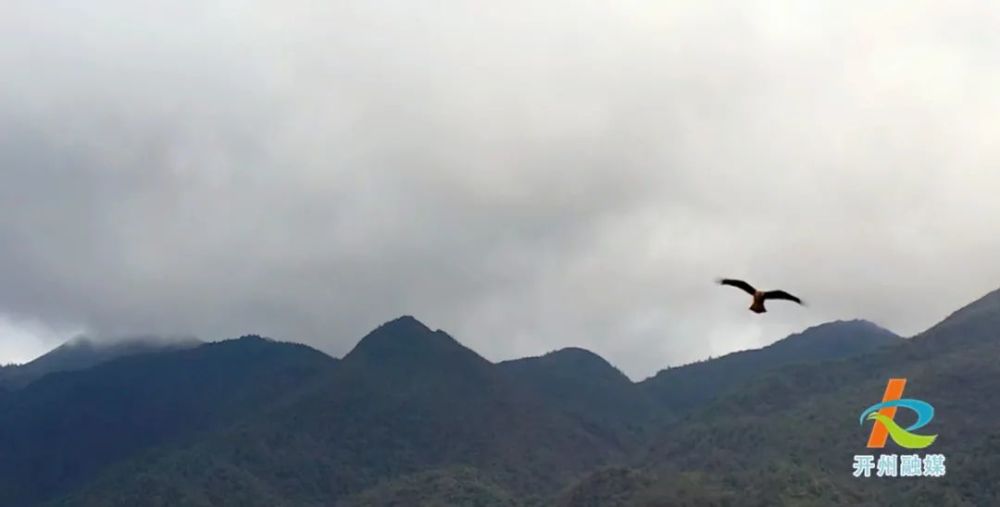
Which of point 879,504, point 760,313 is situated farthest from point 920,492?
point 760,313

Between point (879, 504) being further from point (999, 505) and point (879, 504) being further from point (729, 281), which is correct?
point (729, 281)

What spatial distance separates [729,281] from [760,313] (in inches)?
149

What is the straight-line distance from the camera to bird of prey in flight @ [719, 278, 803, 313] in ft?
146

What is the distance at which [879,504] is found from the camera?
197875 mm

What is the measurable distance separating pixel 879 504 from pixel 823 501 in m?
10.5

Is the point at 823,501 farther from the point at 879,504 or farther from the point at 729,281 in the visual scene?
the point at 729,281

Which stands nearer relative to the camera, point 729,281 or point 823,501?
point 729,281

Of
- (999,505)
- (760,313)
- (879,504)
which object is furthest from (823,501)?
(760,313)

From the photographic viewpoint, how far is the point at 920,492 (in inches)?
7815

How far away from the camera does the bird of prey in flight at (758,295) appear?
4454 cm

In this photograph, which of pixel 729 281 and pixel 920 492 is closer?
pixel 729 281

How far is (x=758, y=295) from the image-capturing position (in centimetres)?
4762

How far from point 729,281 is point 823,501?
169m

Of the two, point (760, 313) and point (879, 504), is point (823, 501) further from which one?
point (760, 313)
